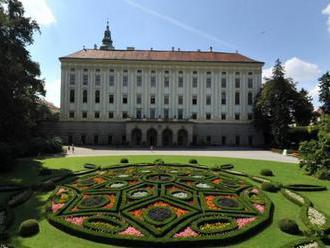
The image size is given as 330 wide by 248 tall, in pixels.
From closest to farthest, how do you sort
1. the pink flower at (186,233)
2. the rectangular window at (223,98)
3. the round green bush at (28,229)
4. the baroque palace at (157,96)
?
the pink flower at (186,233) < the round green bush at (28,229) < the baroque palace at (157,96) < the rectangular window at (223,98)

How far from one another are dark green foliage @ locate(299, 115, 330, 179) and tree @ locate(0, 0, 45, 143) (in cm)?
2722

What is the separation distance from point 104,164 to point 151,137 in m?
32.8

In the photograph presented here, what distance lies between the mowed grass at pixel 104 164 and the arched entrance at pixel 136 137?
92.1ft

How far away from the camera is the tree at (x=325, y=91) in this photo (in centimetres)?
6444

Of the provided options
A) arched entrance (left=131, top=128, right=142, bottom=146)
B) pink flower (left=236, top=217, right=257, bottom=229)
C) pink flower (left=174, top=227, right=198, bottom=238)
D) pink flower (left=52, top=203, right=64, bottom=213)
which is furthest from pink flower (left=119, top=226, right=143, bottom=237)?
arched entrance (left=131, top=128, right=142, bottom=146)

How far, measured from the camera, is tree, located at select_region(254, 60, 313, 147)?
190ft

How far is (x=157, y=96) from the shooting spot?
69.1m

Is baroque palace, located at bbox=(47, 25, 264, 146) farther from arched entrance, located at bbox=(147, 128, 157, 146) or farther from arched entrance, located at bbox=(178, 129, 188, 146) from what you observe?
arched entrance, located at bbox=(147, 128, 157, 146)

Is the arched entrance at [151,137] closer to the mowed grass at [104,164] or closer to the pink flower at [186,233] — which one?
the mowed grass at [104,164]

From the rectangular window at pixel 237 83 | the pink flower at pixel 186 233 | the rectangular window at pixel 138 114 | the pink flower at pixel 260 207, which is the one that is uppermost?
the rectangular window at pixel 237 83

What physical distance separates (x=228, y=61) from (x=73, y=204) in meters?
56.6

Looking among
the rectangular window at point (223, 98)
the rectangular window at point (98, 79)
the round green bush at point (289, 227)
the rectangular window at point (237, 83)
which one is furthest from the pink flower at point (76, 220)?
the rectangular window at point (237, 83)

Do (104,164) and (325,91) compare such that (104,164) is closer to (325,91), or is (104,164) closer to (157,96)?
(157,96)

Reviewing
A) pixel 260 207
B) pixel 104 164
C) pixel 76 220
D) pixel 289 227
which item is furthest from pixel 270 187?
pixel 104 164
